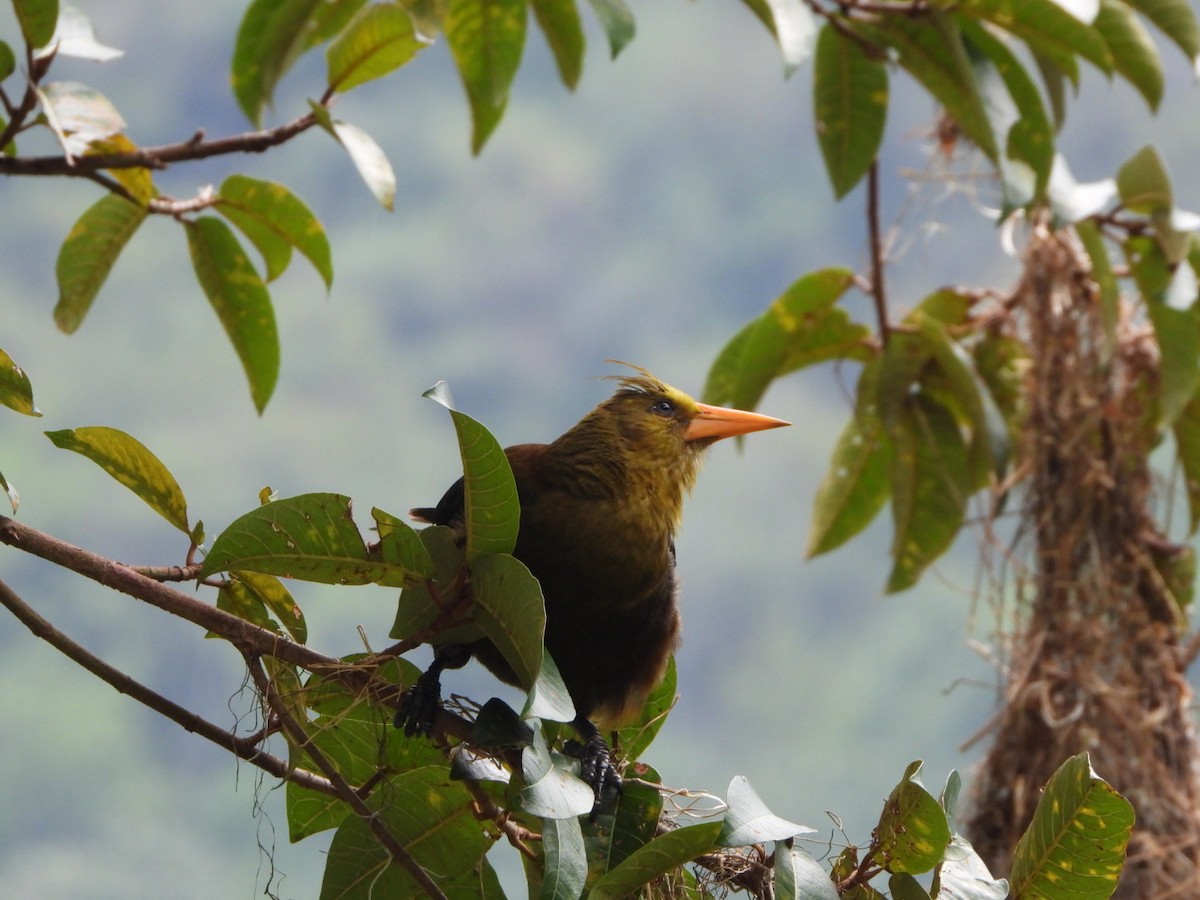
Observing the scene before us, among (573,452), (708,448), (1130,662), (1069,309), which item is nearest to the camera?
(573,452)

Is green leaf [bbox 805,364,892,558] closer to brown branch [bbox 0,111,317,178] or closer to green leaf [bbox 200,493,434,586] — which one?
brown branch [bbox 0,111,317,178]

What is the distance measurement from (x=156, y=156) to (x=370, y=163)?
33cm

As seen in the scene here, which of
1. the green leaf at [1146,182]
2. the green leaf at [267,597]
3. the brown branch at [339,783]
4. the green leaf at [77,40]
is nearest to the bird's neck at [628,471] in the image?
the green leaf at [267,597]

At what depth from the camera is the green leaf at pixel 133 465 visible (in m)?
1.54

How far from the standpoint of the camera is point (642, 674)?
1995mm

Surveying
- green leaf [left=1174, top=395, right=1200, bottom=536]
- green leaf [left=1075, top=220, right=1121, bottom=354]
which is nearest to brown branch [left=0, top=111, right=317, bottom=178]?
green leaf [left=1075, top=220, right=1121, bottom=354]

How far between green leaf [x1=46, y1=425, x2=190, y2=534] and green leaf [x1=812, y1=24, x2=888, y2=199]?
5.69 feet

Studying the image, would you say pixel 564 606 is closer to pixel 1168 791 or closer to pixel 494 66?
pixel 494 66

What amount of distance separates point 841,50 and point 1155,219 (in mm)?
1041

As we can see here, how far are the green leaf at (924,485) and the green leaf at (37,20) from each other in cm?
232

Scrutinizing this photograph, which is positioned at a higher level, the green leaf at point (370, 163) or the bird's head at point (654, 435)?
the green leaf at point (370, 163)

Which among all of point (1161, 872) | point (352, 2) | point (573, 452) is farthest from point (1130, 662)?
point (352, 2)

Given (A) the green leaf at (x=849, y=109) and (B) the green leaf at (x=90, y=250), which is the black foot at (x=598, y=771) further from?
(A) the green leaf at (x=849, y=109)

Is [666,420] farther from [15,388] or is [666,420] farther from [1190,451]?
[1190,451]
